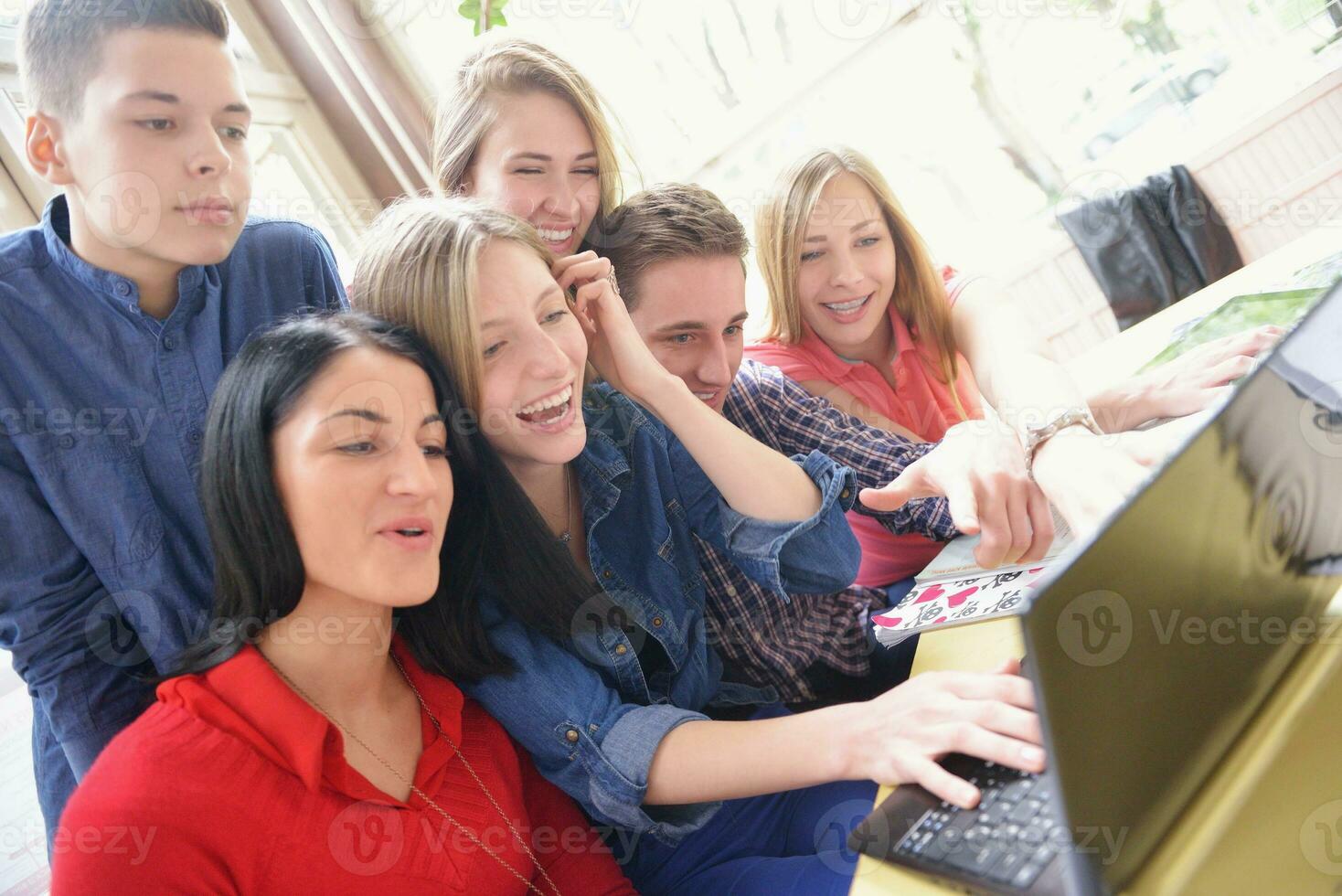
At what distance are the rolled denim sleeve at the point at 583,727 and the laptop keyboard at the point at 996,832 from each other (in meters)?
0.34

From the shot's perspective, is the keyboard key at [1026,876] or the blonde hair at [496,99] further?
the blonde hair at [496,99]

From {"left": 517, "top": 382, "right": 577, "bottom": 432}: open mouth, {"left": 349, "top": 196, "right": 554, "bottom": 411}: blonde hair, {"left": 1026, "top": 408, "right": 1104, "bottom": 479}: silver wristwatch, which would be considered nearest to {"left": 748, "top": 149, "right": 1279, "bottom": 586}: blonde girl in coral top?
{"left": 1026, "top": 408, "right": 1104, "bottom": 479}: silver wristwatch

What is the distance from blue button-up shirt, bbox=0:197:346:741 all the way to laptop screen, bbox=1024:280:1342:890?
3.54ft

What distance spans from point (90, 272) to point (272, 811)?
0.76 meters

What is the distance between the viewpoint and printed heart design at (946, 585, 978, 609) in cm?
125

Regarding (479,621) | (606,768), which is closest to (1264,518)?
(606,768)

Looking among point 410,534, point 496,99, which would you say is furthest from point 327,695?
point 496,99

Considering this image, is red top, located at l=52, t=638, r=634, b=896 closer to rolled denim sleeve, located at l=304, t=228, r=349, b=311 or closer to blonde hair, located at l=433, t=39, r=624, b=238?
rolled denim sleeve, located at l=304, t=228, r=349, b=311

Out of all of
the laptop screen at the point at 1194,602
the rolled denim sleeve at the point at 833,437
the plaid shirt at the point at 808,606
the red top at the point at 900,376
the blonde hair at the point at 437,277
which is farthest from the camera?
the red top at the point at 900,376

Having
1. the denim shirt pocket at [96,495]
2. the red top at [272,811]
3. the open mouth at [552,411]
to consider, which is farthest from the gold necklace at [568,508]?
the denim shirt pocket at [96,495]

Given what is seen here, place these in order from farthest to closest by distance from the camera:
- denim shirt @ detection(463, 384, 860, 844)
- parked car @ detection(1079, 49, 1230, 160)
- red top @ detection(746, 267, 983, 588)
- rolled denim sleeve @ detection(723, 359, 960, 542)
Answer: parked car @ detection(1079, 49, 1230, 160) < red top @ detection(746, 267, 983, 588) < rolled denim sleeve @ detection(723, 359, 960, 542) < denim shirt @ detection(463, 384, 860, 844)

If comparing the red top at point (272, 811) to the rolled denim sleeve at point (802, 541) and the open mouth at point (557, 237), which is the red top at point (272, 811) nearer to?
the rolled denim sleeve at point (802, 541)

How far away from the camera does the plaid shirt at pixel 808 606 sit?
4.71 ft

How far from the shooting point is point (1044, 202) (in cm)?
366
